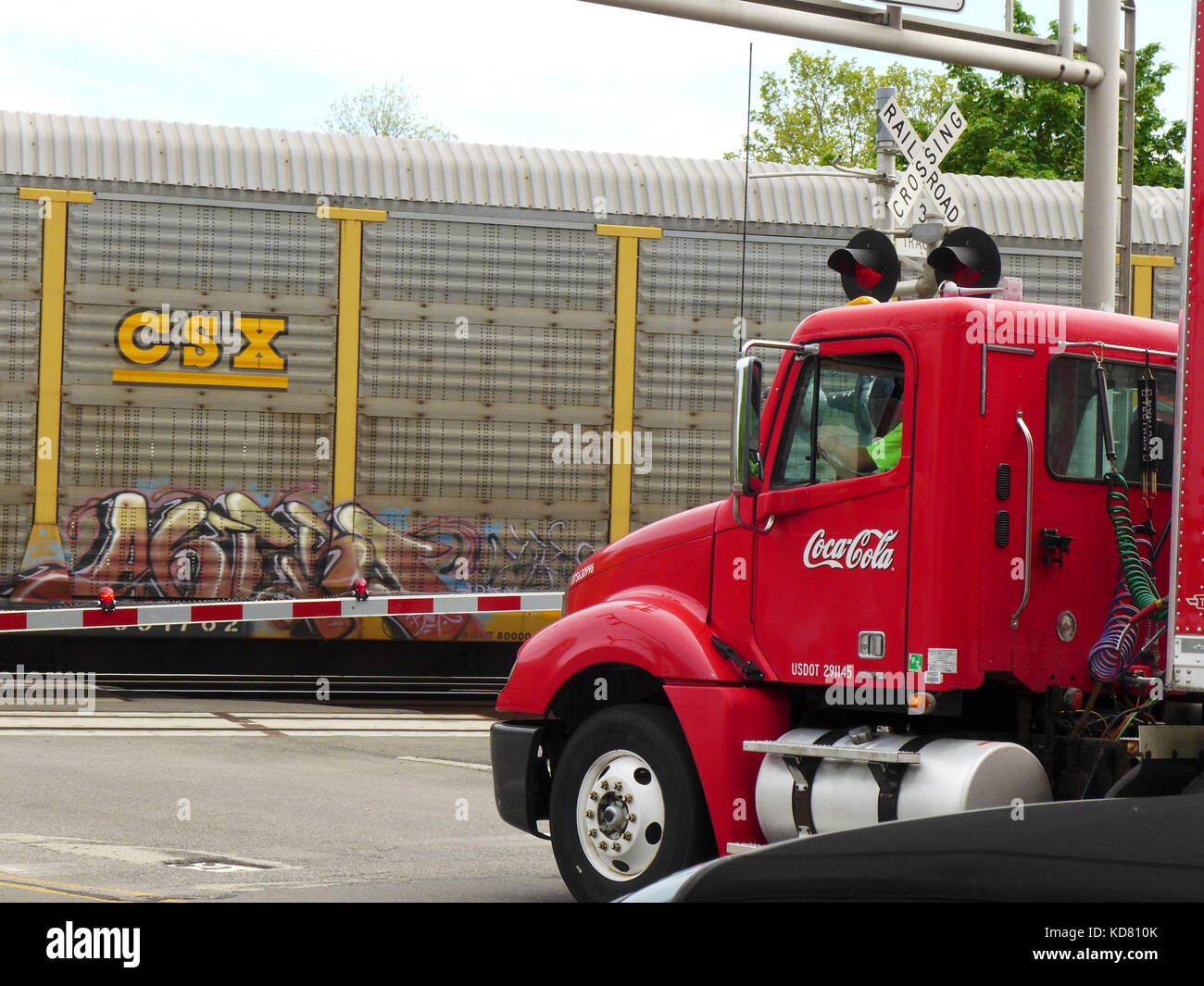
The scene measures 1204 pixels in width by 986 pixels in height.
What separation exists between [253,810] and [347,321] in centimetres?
649

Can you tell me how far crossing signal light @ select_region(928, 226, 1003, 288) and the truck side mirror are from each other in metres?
1.45

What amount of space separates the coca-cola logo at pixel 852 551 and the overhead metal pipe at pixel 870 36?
12.5 ft

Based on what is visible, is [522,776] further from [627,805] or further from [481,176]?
[481,176]

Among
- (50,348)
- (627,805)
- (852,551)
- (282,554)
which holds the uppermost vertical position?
(50,348)

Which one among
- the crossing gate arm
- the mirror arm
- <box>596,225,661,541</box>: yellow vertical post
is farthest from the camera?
<box>596,225,661,541</box>: yellow vertical post

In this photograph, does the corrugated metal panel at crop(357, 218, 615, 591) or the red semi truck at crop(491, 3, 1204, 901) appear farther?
the corrugated metal panel at crop(357, 218, 615, 591)

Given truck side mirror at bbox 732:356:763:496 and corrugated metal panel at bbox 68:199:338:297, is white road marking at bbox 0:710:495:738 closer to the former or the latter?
corrugated metal panel at bbox 68:199:338:297

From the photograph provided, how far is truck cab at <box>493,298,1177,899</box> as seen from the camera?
20.3 feet

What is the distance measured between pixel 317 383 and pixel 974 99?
2524cm

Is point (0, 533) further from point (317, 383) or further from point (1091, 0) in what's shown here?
point (1091, 0)

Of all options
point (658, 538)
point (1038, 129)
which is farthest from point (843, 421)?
point (1038, 129)

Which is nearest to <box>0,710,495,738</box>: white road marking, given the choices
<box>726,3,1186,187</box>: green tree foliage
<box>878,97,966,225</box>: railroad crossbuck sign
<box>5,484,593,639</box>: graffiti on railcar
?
<box>5,484,593,639</box>: graffiti on railcar

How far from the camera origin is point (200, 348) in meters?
14.7

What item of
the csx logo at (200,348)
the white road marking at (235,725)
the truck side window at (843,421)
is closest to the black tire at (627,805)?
the truck side window at (843,421)
